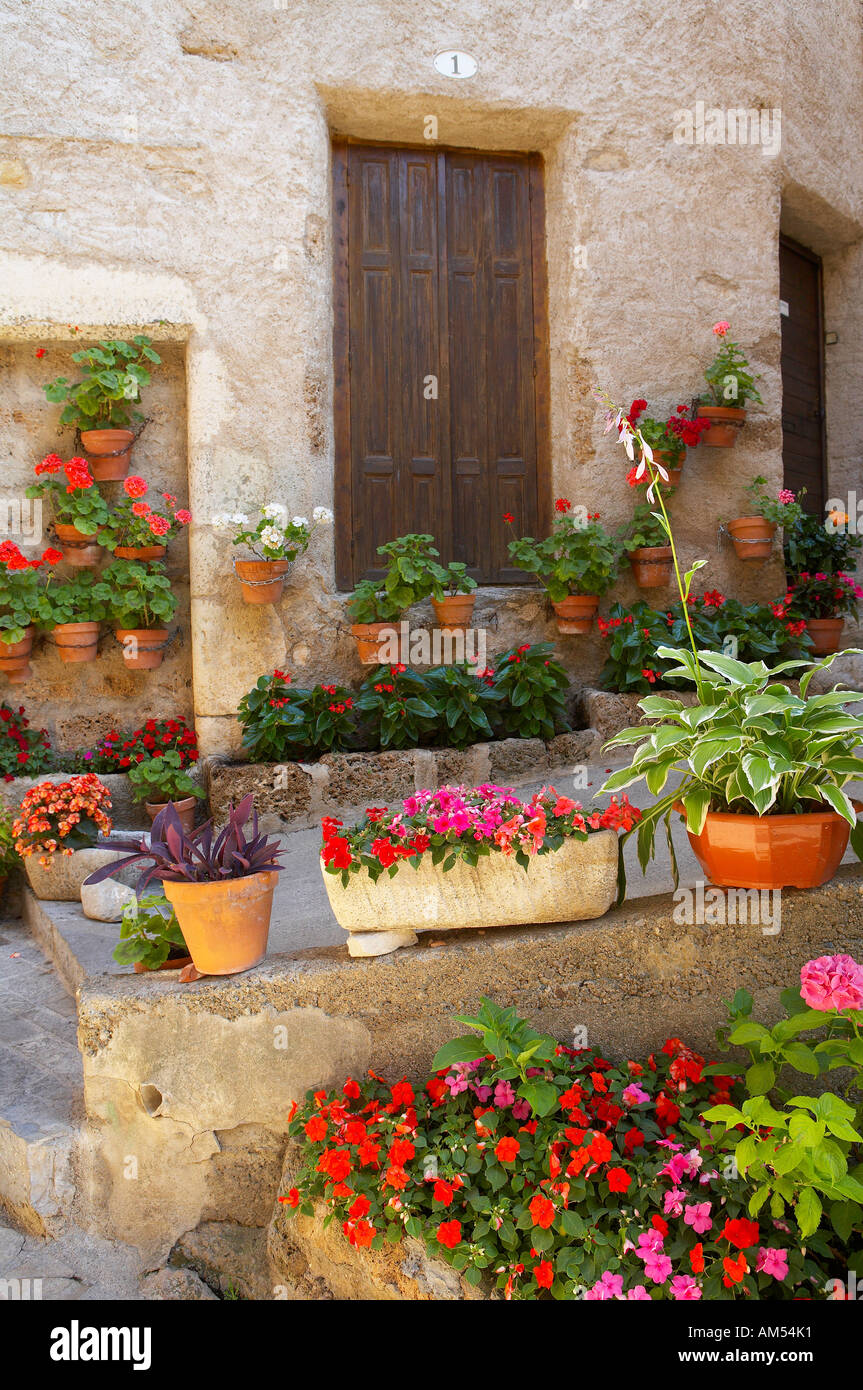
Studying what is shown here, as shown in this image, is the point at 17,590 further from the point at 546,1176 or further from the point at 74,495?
the point at 546,1176

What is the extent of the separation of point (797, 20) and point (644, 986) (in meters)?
6.09

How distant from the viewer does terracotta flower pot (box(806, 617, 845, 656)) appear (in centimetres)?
543

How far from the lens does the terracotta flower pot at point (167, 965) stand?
260cm

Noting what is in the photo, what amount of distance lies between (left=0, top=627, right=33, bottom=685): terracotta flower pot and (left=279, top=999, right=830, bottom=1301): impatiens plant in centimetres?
299

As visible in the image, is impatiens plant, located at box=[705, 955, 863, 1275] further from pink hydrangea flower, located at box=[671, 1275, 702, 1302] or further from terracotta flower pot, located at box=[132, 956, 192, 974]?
terracotta flower pot, located at box=[132, 956, 192, 974]

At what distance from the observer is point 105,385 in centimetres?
453

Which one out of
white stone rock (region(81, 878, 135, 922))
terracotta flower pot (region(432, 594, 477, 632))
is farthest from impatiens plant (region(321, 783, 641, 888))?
terracotta flower pot (region(432, 594, 477, 632))

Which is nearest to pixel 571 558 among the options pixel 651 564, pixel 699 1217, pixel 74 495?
pixel 651 564

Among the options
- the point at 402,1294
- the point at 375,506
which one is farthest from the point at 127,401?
the point at 402,1294

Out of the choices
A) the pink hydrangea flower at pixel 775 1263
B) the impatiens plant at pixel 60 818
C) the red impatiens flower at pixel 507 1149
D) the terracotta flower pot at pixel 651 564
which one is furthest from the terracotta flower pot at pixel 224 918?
the terracotta flower pot at pixel 651 564

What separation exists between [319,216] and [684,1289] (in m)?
4.81

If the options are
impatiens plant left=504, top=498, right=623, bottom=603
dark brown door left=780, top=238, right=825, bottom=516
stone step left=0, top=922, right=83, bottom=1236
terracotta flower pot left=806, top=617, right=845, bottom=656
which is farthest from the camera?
dark brown door left=780, top=238, right=825, bottom=516

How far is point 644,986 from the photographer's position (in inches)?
96.1

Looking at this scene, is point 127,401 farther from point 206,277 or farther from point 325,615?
point 325,615
